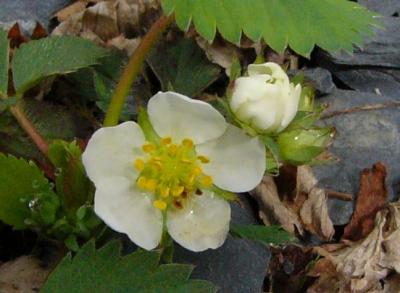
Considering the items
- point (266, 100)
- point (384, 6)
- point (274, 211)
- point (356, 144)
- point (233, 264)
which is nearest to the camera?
point (266, 100)

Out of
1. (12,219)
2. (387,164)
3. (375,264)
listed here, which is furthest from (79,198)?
(387,164)

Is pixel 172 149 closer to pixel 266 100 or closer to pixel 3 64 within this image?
pixel 266 100

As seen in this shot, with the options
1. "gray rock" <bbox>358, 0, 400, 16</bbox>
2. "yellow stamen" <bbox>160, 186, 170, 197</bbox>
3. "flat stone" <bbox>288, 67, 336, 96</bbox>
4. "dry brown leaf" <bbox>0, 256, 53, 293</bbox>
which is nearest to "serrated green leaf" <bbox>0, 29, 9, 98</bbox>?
"dry brown leaf" <bbox>0, 256, 53, 293</bbox>

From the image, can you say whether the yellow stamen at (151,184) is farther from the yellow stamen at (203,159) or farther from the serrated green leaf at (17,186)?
Answer: the serrated green leaf at (17,186)

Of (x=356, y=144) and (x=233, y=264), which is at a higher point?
(x=233, y=264)

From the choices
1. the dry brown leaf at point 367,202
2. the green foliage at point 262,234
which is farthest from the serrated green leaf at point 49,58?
the dry brown leaf at point 367,202

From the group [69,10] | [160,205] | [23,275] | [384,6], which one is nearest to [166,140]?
[160,205]
